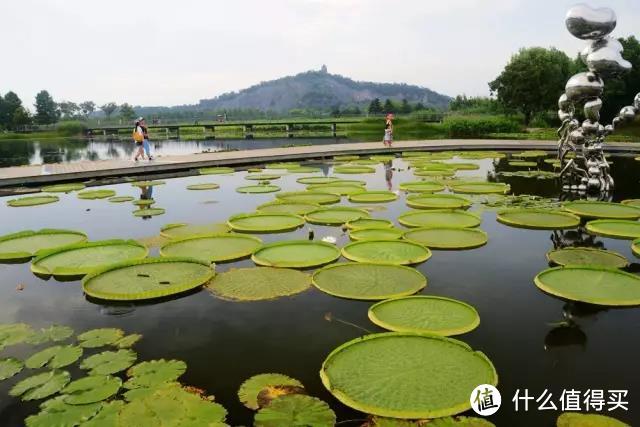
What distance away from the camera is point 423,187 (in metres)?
10.8

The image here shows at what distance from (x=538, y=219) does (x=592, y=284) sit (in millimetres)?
3049

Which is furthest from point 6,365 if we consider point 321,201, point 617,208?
point 617,208

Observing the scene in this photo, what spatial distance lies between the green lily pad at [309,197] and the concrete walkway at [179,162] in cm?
637

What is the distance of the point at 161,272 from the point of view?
539 cm

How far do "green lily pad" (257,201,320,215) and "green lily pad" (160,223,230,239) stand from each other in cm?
118

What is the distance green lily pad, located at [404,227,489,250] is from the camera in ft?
21.1

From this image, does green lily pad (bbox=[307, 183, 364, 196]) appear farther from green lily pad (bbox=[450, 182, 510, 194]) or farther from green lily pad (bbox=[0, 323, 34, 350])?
green lily pad (bbox=[0, 323, 34, 350])

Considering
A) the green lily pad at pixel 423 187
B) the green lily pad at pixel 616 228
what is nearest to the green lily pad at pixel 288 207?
the green lily pad at pixel 423 187

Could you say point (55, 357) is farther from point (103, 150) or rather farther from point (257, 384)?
point (103, 150)

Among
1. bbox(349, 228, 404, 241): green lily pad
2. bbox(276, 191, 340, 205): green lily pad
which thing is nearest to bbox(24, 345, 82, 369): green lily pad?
bbox(349, 228, 404, 241): green lily pad

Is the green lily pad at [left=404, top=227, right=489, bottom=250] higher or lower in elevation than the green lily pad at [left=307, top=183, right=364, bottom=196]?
lower

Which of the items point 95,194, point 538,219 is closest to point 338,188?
point 538,219

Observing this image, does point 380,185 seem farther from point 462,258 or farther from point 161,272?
point 161,272

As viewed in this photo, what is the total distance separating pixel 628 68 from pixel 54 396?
1087 centimetres
